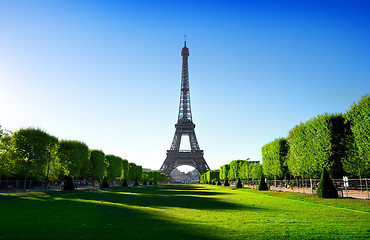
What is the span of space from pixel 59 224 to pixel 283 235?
7.07m

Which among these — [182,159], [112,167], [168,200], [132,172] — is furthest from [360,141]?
[182,159]

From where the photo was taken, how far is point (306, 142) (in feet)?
108

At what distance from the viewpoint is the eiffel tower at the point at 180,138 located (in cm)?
9012

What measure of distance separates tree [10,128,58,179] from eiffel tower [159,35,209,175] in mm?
54057

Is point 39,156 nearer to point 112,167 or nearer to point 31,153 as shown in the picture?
point 31,153

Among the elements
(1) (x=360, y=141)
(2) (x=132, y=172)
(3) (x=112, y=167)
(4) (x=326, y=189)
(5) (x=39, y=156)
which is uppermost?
(1) (x=360, y=141)

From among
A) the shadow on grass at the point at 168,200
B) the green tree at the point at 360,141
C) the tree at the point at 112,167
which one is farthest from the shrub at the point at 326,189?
the tree at the point at 112,167

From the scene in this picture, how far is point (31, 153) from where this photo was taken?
35.7 m

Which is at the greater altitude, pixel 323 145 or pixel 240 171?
pixel 323 145

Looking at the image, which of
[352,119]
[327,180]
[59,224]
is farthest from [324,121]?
[59,224]

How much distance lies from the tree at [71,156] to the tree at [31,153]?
622cm

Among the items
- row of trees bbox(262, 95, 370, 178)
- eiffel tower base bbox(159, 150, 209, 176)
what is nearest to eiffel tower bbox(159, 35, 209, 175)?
eiffel tower base bbox(159, 150, 209, 176)

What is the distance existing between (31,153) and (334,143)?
34.9 m

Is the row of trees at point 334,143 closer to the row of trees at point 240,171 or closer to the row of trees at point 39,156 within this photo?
the row of trees at point 240,171
